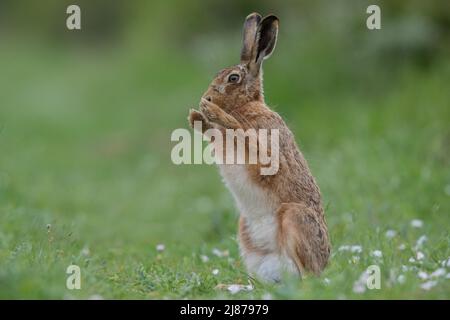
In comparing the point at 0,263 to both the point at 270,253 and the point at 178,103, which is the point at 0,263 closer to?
the point at 270,253

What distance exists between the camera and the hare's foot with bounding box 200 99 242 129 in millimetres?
5910

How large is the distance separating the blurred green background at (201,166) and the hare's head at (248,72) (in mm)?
1352

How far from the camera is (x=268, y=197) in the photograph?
588 centimetres

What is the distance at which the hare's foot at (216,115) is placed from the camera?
591 centimetres

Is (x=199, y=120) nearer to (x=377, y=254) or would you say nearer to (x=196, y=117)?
(x=196, y=117)

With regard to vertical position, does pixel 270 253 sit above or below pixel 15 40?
below

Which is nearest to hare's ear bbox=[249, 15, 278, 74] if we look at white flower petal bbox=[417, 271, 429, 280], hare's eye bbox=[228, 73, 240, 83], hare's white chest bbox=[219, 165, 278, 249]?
hare's eye bbox=[228, 73, 240, 83]

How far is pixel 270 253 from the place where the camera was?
5.92 metres

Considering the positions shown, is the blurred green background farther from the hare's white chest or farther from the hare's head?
the hare's head

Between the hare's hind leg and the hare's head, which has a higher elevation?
the hare's head
